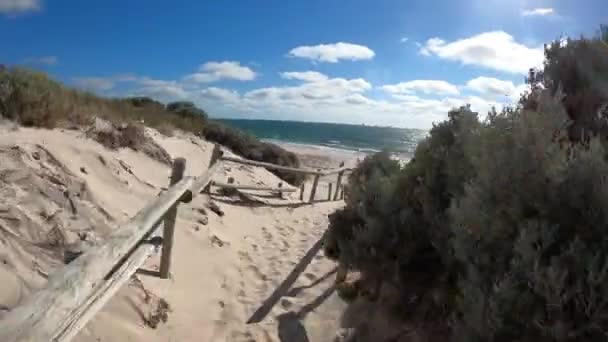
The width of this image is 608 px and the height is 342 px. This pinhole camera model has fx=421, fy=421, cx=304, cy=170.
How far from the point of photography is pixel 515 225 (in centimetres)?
214

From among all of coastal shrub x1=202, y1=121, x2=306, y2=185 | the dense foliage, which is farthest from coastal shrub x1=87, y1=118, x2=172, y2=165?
coastal shrub x1=202, y1=121, x2=306, y2=185

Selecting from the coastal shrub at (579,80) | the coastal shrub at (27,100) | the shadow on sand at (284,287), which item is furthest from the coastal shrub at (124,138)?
the coastal shrub at (579,80)

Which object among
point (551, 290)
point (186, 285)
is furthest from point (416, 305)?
point (186, 285)

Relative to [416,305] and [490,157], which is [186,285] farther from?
[490,157]

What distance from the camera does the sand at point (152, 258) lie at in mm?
3254

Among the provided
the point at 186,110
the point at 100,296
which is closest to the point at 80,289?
the point at 100,296

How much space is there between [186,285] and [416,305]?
2.44m

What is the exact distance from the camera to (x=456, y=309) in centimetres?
249

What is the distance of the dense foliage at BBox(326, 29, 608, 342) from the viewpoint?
5.99ft

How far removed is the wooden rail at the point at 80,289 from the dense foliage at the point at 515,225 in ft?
5.33

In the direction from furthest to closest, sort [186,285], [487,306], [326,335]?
[186,285]
[326,335]
[487,306]

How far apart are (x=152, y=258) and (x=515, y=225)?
3.63m

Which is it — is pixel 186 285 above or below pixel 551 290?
below

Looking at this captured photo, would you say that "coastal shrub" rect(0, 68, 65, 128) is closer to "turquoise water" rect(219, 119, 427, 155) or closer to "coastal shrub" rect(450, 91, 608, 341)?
"turquoise water" rect(219, 119, 427, 155)
